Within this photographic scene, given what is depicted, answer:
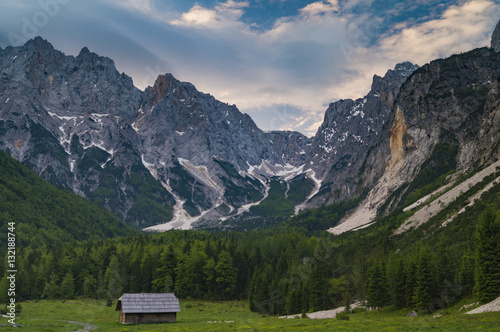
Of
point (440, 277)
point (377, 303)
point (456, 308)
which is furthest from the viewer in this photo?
point (377, 303)

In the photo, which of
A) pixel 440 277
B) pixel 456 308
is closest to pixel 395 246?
pixel 440 277

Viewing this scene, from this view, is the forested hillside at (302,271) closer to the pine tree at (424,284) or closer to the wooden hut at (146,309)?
the pine tree at (424,284)

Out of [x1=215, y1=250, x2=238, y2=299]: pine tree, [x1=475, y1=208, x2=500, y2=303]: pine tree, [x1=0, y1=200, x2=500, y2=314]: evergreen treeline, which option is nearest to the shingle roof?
[x1=0, y1=200, x2=500, y2=314]: evergreen treeline

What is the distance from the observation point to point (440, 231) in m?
132

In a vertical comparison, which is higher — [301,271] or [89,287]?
[301,271]

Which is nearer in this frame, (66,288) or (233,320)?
(233,320)

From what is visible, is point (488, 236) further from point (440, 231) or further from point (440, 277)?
point (440, 231)

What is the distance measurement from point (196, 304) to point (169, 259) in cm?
2607

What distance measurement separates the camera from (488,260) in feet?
213

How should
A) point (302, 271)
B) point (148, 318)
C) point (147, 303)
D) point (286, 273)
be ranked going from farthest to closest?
1. point (286, 273)
2. point (302, 271)
3. point (147, 303)
4. point (148, 318)

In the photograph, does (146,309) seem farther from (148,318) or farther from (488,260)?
(488,260)

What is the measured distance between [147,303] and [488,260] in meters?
58.8

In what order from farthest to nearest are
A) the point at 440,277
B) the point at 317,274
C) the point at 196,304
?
the point at 196,304
the point at 317,274
the point at 440,277

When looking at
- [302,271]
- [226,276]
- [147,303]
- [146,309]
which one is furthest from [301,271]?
[146,309]
